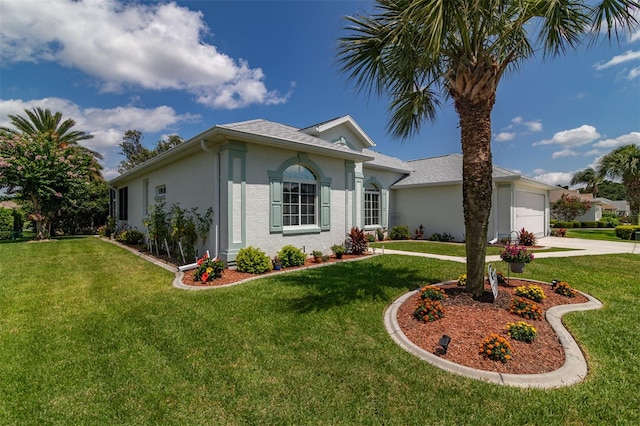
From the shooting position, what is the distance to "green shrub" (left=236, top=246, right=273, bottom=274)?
7840mm

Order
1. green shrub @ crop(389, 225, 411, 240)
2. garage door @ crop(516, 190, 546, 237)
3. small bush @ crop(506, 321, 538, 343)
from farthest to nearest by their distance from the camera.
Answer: green shrub @ crop(389, 225, 411, 240) → garage door @ crop(516, 190, 546, 237) → small bush @ crop(506, 321, 538, 343)

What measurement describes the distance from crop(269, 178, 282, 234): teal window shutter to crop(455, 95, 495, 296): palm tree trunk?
18.4ft

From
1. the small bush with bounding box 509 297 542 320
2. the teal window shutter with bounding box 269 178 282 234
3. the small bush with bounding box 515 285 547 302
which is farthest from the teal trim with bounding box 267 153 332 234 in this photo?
the small bush with bounding box 509 297 542 320

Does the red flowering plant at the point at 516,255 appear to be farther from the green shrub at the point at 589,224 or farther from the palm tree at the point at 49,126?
the green shrub at the point at 589,224

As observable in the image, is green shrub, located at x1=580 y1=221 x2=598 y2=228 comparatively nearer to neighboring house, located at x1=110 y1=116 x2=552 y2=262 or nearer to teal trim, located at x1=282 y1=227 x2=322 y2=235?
neighboring house, located at x1=110 y1=116 x2=552 y2=262

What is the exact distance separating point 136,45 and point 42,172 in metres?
10.3

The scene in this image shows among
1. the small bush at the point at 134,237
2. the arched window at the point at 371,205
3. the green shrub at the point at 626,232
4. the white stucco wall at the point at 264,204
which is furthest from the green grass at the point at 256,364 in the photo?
the green shrub at the point at 626,232

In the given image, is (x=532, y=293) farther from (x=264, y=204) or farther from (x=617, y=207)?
(x=617, y=207)

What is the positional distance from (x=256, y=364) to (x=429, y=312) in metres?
2.73

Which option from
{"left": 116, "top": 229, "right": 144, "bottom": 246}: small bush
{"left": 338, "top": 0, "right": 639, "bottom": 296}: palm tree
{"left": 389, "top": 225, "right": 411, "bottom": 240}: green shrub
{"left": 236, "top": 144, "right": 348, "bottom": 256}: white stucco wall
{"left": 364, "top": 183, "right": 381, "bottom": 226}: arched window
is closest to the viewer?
{"left": 338, "top": 0, "right": 639, "bottom": 296}: palm tree

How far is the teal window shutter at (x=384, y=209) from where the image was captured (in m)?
16.9

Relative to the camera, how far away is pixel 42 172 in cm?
1438

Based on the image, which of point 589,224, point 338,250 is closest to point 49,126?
point 338,250

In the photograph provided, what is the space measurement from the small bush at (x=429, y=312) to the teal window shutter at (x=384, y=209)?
12.5m
